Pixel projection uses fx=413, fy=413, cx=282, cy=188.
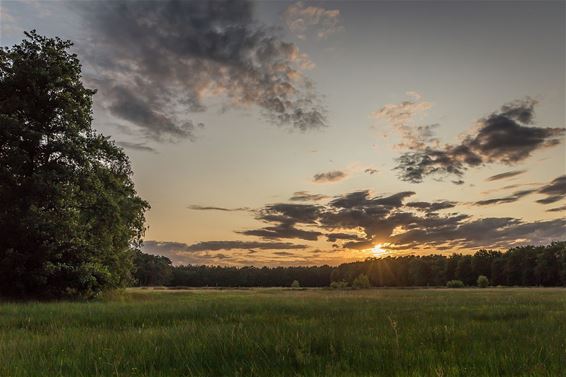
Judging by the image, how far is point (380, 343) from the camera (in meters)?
6.32

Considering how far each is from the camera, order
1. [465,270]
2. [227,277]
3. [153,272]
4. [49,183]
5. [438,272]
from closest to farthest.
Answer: [49,183]
[153,272]
[465,270]
[438,272]
[227,277]

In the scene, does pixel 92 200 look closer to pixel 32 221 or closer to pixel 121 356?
pixel 32 221

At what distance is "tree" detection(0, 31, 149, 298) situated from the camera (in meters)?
25.7

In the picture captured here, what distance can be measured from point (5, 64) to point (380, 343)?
3150cm

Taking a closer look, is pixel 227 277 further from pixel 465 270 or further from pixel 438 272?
pixel 465 270

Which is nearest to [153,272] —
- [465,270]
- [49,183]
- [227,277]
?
[227,277]

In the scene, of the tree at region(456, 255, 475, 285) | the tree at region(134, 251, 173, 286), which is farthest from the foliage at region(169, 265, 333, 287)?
the tree at region(456, 255, 475, 285)

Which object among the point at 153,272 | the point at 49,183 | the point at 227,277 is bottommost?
the point at 227,277

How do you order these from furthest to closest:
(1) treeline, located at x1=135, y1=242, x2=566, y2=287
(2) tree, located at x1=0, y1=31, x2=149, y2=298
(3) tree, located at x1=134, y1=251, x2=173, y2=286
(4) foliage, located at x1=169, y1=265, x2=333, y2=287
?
(4) foliage, located at x1=169, y1=265, x2=333, y2=287 → (3) tree, located at x1=134, y1=251, x2=173, y2=286 → (1) treeline, located at x1=135, y1=242, x2=566, y2=287 → (2) tree, located at x1=0, y1=31, x2=149, y2=298

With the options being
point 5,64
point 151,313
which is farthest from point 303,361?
point 5,64

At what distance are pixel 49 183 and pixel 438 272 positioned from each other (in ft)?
558

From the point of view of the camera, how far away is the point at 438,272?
6757 inches

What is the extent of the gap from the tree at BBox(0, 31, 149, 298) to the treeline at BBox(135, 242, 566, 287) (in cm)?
8726

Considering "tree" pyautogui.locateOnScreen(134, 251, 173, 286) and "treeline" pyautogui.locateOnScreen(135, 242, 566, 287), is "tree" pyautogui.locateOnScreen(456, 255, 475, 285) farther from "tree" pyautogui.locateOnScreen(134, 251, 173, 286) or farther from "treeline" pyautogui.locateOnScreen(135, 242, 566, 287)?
"tree" pyautogui.locateOnScreen(134, 251, 173, 286)
